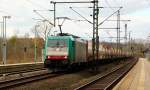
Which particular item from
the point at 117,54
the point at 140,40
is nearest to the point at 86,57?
the point at 117,54

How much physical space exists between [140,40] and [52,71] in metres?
154

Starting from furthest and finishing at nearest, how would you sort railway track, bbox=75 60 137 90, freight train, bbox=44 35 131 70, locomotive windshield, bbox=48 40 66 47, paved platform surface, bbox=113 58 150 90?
locomotive windshield, bbox=48 40 66 47 < freight train, bbox=44 35 131 70 < paved platform surface, bbox=113 58 150 90 < railway track, bbox=75 60 137 90

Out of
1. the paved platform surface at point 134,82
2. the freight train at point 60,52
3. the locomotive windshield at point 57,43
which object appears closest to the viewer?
the paved platform surface at point 134,82

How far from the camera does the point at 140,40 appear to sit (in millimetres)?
187375

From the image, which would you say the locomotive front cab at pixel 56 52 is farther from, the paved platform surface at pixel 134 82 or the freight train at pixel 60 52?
the paved platform surface at pixel 134 82

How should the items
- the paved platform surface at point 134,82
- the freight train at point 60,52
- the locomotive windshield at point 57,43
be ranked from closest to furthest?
the paved platform surface at point 134,82
the freight train at point 60,52
the locomotive windshield at point 57,43

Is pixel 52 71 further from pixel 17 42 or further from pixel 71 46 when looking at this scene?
pixel 17 42

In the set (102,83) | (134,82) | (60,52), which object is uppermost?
(60,52)

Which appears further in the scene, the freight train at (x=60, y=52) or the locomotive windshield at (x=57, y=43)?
the locomotive windshield at (x=57, y=43)

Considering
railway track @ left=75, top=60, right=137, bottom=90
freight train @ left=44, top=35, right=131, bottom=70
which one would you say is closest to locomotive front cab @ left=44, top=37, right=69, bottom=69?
freight train @ left=44, top=35, right=131, bottom=70

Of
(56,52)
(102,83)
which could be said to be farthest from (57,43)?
(102,83)

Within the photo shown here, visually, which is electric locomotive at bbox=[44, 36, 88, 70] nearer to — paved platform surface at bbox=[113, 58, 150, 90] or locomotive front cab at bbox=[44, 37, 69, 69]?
locomotive front cab at bbox=[44, 37, 69, 69]

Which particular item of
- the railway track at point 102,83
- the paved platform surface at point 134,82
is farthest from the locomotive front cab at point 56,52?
the paved platform surface at point 134,82

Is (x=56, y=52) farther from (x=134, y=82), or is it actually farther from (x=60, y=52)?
(x=134, y=82)
